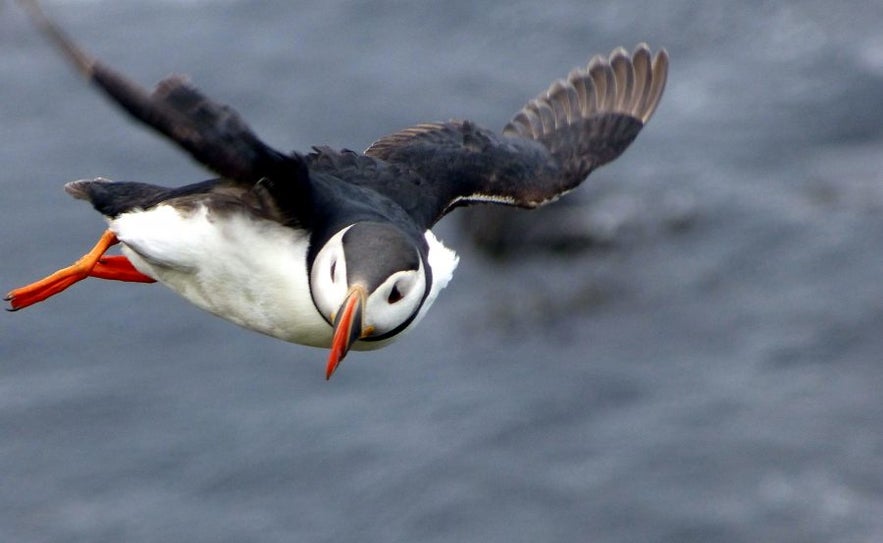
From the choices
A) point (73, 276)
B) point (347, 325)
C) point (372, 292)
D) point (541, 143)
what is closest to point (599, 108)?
point (541, 143)

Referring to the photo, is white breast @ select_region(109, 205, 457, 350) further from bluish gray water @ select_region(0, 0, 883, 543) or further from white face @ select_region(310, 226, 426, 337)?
bluish gray water @ select_region(0, 0, 883, 543)

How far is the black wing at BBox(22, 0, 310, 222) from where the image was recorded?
29.8 feet

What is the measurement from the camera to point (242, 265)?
10.8 metres

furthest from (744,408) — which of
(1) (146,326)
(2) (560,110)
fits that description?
(2) (560,110)

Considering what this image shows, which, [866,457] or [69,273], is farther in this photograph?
[866,457]

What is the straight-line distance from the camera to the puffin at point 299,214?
9.55m

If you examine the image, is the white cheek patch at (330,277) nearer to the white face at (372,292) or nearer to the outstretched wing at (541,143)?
the white face at (372,292)

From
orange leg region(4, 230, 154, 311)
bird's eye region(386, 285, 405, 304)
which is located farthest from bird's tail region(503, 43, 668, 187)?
bird's eye region(386, 285, 405, 304)

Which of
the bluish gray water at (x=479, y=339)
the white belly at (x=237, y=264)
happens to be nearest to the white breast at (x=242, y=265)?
the white belly at (x=237, y=264)

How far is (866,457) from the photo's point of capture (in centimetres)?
3212

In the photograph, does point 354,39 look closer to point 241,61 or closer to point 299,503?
point 241,61

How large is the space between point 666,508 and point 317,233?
22.2 m

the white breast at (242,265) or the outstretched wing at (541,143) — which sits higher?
the outstretched wing at (541,143)

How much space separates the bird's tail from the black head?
4.04 meters
